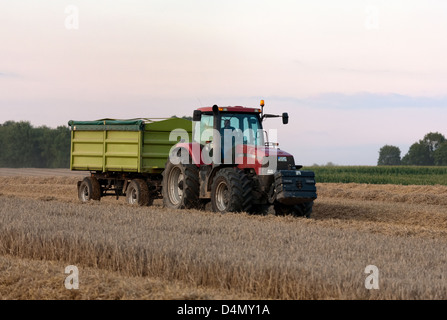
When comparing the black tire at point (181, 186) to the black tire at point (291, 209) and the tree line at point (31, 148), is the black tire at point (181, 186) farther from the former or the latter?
the tree line at point (31, 148)

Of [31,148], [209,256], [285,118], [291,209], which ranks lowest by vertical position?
[209,256]

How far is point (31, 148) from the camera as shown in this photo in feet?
227

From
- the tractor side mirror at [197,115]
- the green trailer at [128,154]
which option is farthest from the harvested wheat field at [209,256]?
the green trailer at [128,154]

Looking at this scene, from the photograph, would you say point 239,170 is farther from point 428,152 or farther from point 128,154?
point 428,152

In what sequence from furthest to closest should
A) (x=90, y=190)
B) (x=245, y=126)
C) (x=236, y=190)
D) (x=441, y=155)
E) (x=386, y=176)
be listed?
(x=441, y=155) → (x=386, y=176) → (x=90, y=190) → (x=245, y=126) → (x=236, y=190)

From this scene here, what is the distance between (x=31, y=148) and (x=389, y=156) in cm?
3842

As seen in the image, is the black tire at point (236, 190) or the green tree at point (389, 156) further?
the green tree at point (389, 156)

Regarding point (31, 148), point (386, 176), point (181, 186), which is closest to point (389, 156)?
point (386, 176)

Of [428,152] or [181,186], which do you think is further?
[428,152]

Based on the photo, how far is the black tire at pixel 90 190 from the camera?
19.2 metres

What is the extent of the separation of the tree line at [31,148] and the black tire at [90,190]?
49.0m

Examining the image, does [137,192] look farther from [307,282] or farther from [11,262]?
[307,282]

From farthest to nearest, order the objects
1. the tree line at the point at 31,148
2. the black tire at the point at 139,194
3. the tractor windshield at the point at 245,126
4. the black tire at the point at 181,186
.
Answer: the tree line at the point at 31,148 → the black tire at the point at 139,194 → the black tire at the point at 181,186 → the tractor windshield at the point at 245,126
